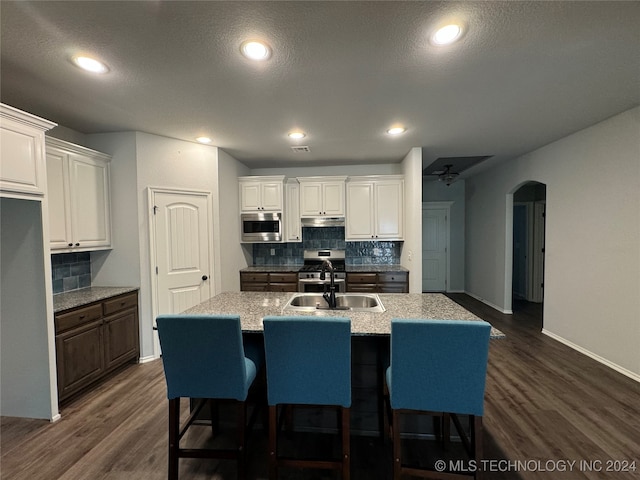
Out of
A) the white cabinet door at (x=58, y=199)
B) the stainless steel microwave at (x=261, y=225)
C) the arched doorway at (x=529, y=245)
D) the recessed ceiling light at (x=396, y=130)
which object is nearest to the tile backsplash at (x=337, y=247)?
the stainless steel microwave at (x=261, y=225)

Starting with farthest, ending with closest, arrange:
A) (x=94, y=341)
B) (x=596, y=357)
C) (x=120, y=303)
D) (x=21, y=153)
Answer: (x=596, y=357) → (x=120, y=303) → (x=94, y=341) → (x=21, y=153)

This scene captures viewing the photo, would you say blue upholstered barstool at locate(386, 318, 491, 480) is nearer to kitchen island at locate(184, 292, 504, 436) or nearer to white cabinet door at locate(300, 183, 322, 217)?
kitchen island at locate(184, 292, 504, 436)

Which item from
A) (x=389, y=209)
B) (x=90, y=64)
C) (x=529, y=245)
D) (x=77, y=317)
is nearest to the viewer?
(x=90, y=64)

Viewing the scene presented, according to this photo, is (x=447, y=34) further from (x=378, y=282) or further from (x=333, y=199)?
(x=378, y=282)

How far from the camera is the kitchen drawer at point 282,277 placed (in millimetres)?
4266

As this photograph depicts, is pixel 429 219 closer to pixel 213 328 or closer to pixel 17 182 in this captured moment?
pixel 213 328

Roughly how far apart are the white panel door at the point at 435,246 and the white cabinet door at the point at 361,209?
2.57 metres

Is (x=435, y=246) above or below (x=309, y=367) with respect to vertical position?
above

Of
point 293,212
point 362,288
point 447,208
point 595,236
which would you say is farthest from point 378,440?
point 447,208

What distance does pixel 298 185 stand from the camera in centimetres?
454

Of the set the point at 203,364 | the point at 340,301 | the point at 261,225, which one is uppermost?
the point at 261,225

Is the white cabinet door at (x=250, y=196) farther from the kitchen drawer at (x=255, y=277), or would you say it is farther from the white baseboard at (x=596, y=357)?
the white baseboard at (x=596, y=357)

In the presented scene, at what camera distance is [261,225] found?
175 inches

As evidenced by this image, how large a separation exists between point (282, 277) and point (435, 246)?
3915 millimetres
